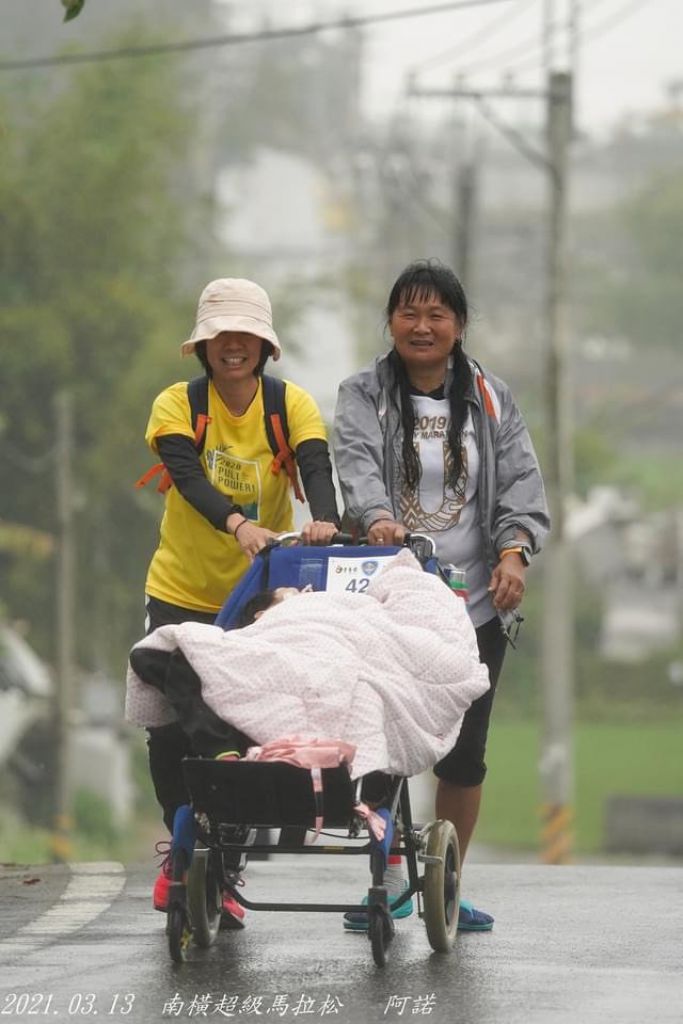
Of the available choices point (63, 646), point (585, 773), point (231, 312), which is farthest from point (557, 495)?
point (585, 773)

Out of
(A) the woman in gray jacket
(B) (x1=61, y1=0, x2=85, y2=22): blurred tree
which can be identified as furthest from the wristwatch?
(B) (x1=61, y1=0, x2=85, y2=22): blurred tree

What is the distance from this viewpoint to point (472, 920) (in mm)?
7332

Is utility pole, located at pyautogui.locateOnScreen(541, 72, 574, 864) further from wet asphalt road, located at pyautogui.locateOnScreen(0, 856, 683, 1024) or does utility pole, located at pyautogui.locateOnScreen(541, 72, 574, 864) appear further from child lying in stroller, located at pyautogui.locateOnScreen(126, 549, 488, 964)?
child lying in stroller, located at pyautogui.locateOnScreen(126, 549, 488, 964)

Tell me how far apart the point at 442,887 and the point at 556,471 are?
17210 millimetres

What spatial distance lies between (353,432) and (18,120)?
102 ft

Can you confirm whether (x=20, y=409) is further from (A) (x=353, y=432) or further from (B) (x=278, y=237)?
(B) (x=278, y=237)

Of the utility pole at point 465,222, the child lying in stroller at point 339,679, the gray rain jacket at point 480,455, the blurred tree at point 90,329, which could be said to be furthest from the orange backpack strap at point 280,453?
the blurred tree at point 90,329

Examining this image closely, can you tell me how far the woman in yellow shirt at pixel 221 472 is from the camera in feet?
22.9

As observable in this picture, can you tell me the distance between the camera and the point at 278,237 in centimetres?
7519

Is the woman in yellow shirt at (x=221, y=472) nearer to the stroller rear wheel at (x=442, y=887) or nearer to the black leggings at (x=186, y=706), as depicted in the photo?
the black leggings at (x=186, y=706)

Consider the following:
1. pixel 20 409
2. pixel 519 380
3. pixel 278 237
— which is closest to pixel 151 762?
pixel 20 409

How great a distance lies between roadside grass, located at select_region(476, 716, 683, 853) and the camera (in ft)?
147

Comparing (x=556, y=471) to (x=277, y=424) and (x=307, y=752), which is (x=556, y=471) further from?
(x=307, y=752)

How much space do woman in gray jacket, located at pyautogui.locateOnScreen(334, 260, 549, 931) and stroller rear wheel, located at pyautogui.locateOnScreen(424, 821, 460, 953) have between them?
33cm
